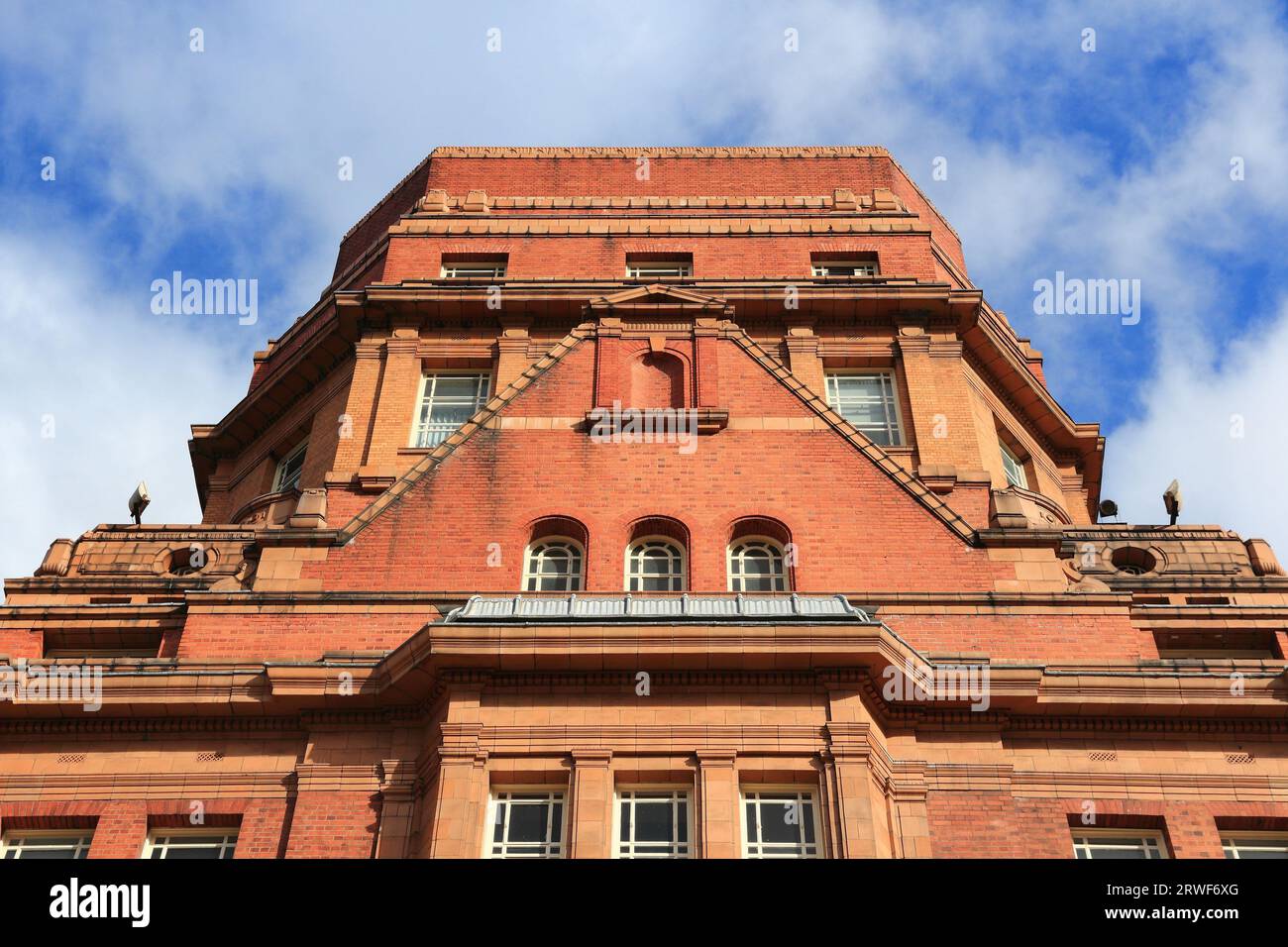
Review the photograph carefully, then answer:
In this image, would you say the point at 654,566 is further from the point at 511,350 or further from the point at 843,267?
the point at 843,267

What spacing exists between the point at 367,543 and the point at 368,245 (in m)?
16.5

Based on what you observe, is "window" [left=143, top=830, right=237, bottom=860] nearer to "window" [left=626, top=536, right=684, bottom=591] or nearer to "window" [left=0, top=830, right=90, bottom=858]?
"window" [left=0, top=830, right=90, bottom=858]

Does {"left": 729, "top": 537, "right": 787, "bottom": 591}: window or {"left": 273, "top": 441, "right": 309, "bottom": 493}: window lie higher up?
{"left": 273, "top": 441, "right": 309, "bottom": 493}: window

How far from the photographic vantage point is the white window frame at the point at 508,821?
66.3 ft

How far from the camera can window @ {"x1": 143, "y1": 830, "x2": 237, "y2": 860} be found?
21344 millimetres

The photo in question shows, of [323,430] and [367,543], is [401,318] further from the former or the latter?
[367,543]

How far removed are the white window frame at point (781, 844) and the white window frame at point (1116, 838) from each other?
11.5ft

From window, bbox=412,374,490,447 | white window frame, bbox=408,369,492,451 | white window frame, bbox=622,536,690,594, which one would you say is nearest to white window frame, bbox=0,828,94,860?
white window frame, bbox=622,536,690,594

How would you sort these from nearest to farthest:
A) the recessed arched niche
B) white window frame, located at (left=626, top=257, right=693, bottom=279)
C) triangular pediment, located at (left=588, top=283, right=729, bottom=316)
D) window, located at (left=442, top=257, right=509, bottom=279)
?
the recessed arched niche → triangular pediment, located at (left=588, top=283, right=729, bottom=316) → white window frame, located at (left=626, top=257, right=693, bottom=279) → window, located at (left=442, top=257, right=509, bottom=279)

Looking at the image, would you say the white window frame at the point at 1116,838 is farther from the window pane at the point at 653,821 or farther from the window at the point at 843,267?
the window at the point at 843,267

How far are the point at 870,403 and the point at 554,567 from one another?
9404 millimetres

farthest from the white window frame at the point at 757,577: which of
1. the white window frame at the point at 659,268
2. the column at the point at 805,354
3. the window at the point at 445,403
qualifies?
the white window frame at the point at 659,268

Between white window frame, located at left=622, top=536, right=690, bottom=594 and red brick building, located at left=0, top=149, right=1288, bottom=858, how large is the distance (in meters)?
0.09
